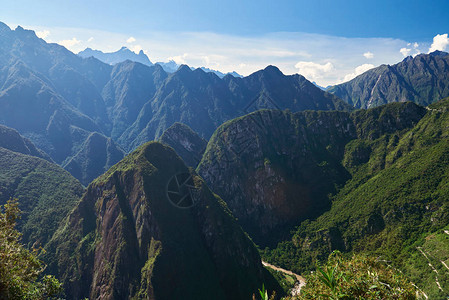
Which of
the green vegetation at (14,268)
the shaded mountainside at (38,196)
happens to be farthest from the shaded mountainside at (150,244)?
the green vegetation at (14,268)

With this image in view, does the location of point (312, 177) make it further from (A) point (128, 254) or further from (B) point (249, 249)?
(A) point (128, 254)

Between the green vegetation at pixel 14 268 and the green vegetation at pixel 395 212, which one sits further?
the green vegetation at pixel 395 212

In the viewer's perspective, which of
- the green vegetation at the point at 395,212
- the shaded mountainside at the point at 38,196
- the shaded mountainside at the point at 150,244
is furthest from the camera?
the shaded mountainside at the point at 38,196

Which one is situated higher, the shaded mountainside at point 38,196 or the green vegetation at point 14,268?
the green vegetation at point 14,268

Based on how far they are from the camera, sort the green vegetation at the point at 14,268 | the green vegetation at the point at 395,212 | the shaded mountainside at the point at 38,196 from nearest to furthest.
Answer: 1. the green vegetation at the point at 14,268
2. the green vegetation at the point at 395,212
3. the shaded mountainside at the point at 38,196

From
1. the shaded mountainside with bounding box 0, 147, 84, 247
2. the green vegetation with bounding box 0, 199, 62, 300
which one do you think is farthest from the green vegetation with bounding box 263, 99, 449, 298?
the shaded mountainside with bounding box 0, 147, 84, 247

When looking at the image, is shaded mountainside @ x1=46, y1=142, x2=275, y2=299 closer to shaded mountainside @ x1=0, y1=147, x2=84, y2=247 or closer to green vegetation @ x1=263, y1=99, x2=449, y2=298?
shaded mountainside @ x1=0, y1=147, x2=84, y2=247

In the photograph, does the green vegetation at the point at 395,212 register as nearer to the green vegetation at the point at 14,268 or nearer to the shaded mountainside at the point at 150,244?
the shaded mountainside at the point at 150,244
